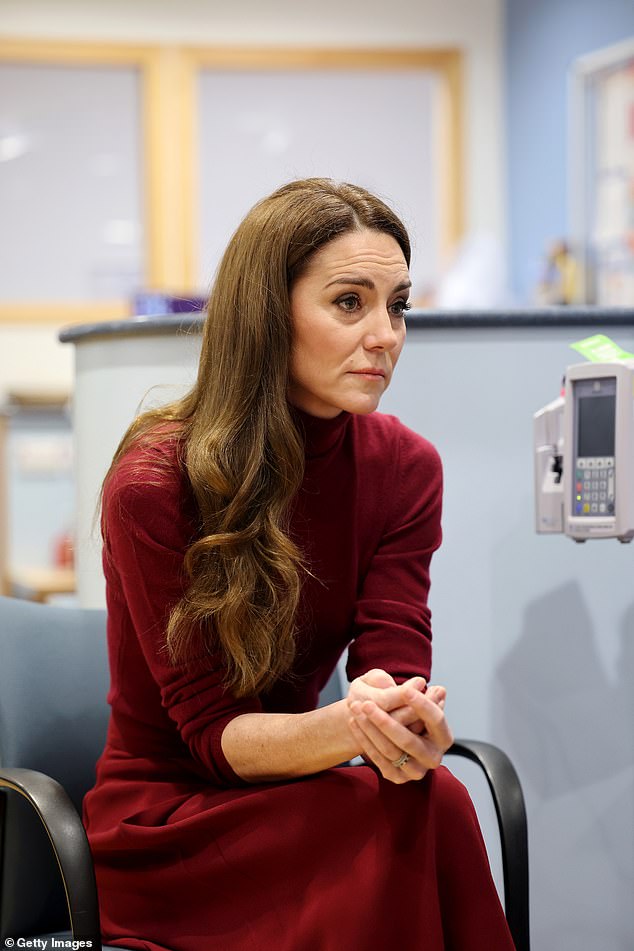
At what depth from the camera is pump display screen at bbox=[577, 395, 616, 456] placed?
1.64 metres

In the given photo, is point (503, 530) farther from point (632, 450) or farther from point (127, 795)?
point (127, 795)

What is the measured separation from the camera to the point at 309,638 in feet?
5.07

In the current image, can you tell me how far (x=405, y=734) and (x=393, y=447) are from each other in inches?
19.8

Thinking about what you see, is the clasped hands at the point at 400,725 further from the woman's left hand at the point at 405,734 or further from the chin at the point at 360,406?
the chin at the point at 360,406

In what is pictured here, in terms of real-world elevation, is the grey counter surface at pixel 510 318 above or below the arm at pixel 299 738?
above

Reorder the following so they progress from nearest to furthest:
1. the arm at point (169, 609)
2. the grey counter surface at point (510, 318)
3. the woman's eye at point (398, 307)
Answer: the arm at point (169, 609) < the woman's eye at point (398, 307) < the grey counter surface at point (510, 318)

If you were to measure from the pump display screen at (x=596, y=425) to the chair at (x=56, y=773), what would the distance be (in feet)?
1.44

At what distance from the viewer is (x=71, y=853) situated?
126 cm

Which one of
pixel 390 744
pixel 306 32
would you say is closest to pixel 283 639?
pixel 390 744

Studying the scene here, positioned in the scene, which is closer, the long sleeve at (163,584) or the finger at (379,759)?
the finger at (379,759)

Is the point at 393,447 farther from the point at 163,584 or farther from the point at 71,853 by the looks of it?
the point at 71,853

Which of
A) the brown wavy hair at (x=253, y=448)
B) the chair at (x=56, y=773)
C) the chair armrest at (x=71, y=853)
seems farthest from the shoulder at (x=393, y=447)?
the chair armrest at (x=71, y=853)

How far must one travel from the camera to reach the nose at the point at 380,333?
55.9 inches

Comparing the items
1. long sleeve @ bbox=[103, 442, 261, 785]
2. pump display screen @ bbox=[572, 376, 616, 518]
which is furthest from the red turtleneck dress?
pump display screen @ bbox=[572, 376, 616, 518]
